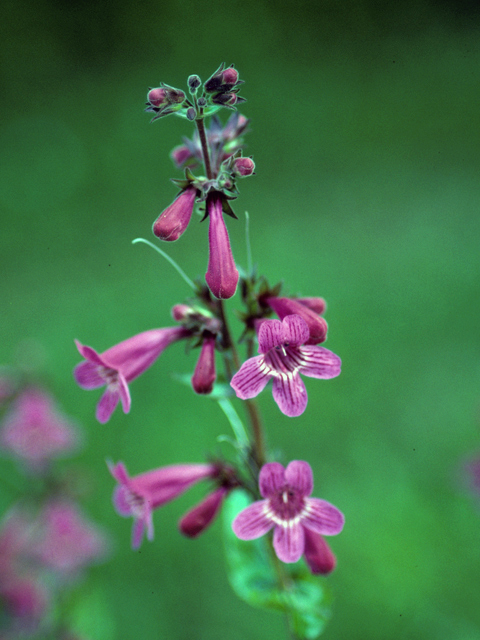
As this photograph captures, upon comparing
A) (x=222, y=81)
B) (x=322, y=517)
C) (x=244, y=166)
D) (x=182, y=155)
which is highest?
(x=222, y=81)

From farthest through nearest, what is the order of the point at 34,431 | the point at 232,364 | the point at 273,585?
the point at 34,431, the point at 273,585, the point at 232,364

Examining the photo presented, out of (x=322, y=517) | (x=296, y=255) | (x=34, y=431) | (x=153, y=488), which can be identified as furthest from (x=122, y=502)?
(x=296, y=255)

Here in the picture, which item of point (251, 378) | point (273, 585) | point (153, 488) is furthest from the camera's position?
point (273, 585)

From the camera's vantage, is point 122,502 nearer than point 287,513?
→ No

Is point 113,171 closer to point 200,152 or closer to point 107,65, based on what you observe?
point 107,65

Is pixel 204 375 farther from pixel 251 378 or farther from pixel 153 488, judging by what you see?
pixel 153 488

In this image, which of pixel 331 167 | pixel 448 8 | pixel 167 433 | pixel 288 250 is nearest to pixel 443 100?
pixel 448 8

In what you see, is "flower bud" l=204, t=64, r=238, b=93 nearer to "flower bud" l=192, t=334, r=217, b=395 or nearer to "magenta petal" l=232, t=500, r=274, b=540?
"flower bud" l=192, t=334, r=217, b=395
